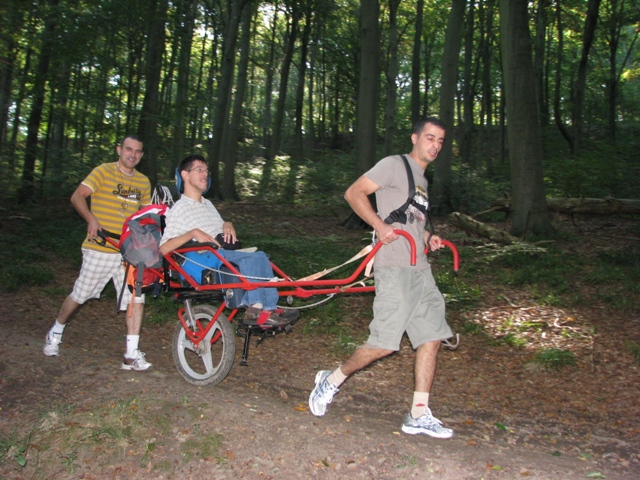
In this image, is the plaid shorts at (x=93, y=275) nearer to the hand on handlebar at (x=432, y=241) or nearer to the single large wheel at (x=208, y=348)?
the single large wheel at (x=208, y=348)

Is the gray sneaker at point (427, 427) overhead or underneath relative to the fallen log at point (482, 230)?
underneath

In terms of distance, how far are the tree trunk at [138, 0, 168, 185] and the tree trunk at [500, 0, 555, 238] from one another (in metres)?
7.62

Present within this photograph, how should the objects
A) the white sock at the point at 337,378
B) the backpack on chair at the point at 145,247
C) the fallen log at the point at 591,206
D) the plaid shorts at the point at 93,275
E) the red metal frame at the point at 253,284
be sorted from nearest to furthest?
the red metal frame at the point at 253,284, the white sock at the point at 337,378, the backpack on chair at the point at 145,247, the plaid shorts at the point at 93,275, the fallen log at the point at 591,206

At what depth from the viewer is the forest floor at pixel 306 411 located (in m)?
3.80

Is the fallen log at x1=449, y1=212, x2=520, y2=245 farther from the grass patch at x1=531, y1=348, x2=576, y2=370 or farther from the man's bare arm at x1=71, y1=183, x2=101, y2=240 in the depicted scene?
the man's bare arm at x1=71, y1=183, x2=101, y2=240

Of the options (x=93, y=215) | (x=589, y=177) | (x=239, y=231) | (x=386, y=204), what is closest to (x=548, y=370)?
(x=386, y=204)

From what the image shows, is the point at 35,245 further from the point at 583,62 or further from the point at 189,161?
the point at 583,62

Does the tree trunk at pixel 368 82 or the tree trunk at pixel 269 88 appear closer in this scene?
the tree trunk at pixel 368 82

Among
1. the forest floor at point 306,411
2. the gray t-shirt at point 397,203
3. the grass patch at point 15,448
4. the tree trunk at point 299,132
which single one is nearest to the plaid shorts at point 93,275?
the forest floor at point 306,411

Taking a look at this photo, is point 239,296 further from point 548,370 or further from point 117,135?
point 117,135

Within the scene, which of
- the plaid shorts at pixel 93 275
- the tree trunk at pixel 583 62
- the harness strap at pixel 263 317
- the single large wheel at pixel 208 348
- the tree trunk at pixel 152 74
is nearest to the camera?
the harness strap at pixel 263 317

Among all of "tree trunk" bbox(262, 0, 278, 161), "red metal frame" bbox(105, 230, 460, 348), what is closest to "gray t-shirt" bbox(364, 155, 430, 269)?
"red metal frame" bbox(105, 230, 460, 348)

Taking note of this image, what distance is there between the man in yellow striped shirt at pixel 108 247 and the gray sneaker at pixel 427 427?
2.72 metres

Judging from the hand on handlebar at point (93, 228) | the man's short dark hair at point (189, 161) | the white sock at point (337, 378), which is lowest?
the white sock at point (337, 378)
